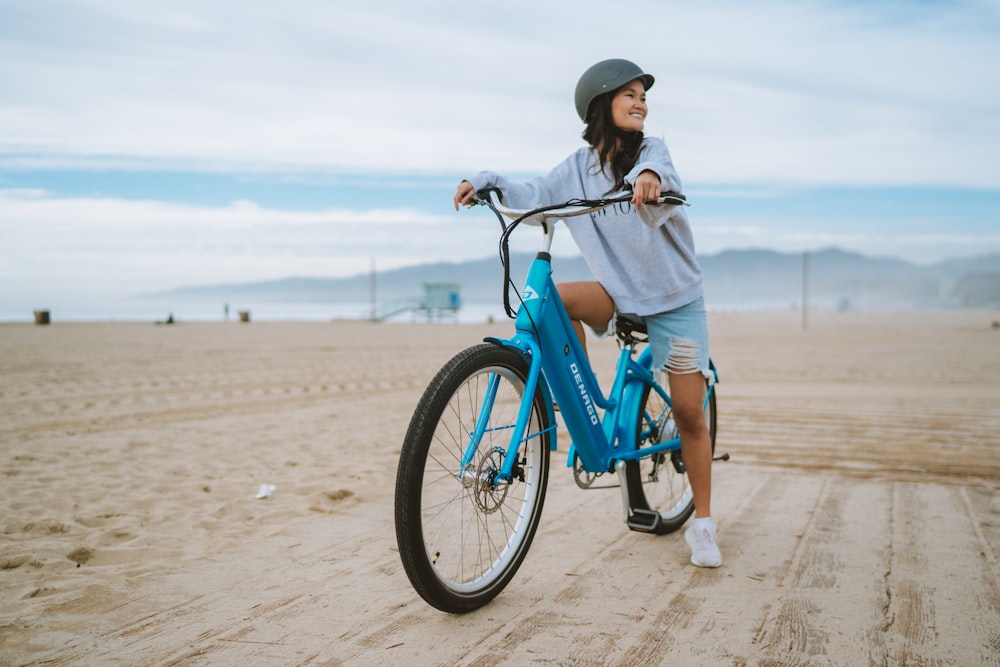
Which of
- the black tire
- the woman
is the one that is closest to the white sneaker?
the woman

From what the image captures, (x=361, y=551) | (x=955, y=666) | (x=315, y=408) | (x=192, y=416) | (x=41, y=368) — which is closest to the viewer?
(x=955, y=666)

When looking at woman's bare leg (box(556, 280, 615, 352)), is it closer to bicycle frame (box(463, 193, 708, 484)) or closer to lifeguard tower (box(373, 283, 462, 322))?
bicycle frame (box(463, 193, 708, 484))

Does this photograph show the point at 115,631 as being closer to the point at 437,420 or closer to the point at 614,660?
the point at 437,420

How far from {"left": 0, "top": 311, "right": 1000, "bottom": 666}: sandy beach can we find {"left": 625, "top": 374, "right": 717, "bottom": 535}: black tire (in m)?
0.16

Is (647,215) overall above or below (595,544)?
above

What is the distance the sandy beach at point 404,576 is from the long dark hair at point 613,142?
1.61 meters

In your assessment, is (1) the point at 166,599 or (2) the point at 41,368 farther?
(2) the point at 41,368

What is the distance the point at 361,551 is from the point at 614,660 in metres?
1.44

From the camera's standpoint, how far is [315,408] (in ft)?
26.6

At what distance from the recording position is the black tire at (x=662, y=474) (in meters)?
3.45

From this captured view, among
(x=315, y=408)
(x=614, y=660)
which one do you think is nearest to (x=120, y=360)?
(x=315, y=408)

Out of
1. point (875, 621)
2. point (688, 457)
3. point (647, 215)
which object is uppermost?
point (647, 215)

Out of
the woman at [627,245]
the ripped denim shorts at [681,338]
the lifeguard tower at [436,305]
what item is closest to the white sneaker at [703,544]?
the woman at [627,245]

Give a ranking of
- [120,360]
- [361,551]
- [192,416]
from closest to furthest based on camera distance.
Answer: [361,551]
[192,416]
[120,360]
